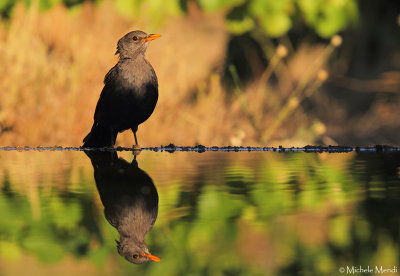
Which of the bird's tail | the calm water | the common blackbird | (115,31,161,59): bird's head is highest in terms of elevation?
(115,31,161,59): bird's head

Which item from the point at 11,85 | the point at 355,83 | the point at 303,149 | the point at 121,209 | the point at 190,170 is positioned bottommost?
the point at 121,209

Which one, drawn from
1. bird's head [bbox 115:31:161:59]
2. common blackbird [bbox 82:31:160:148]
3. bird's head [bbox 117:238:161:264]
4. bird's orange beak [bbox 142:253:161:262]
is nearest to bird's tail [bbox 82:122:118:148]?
common blackbird [bbox 82:31:160:148]

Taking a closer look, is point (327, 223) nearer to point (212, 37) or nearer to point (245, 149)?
point (245, 149)

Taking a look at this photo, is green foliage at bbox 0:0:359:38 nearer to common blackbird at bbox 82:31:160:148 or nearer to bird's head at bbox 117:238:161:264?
common blackbird at bbox 82:31:160:148

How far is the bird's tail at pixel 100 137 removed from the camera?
657cm

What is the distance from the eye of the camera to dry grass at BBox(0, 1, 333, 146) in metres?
8.11

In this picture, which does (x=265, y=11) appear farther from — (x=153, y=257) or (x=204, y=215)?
(x=153, y=257)

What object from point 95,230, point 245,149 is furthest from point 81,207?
point 245,149

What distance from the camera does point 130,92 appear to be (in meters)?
5.97

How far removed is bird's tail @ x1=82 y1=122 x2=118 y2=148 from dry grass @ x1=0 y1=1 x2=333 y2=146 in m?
1.40

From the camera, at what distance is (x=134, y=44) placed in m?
6.29

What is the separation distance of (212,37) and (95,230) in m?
9.82

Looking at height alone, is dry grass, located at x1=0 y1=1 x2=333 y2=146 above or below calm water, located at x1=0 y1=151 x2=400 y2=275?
above

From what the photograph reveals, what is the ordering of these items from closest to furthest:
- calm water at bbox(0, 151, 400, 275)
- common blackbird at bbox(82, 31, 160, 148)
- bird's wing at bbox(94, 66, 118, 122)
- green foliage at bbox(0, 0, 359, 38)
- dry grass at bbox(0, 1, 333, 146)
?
calm water at bbox(0, 151, 400, 275)
common blackbird at bbox(82, 31, 160, 148)
bird's wing at bbox(94, 66, 118, 122)
dry grass at bbox(0, 1, 333, 146)
green foliage at bbox(0, 0, 359, 38)
